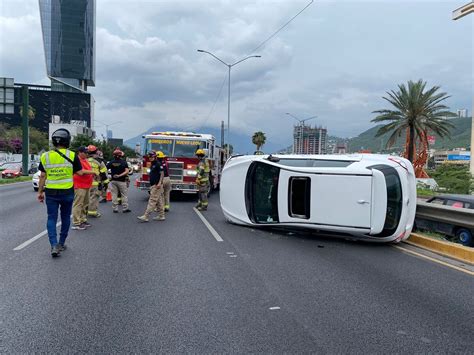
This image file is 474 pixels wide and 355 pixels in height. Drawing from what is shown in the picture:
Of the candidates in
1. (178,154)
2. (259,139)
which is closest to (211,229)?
(178,154)

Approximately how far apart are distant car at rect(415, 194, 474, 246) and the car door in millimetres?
2341

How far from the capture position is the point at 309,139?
48312 mm

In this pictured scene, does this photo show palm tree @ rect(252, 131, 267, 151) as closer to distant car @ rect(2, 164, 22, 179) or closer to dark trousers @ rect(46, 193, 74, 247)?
distant car @ rect(2, 164, 22, 179)

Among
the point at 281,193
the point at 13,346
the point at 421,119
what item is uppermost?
the point at 421,119

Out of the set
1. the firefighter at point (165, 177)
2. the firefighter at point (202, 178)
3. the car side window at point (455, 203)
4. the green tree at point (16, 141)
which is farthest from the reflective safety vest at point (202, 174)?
the green tree at point (16, 141)

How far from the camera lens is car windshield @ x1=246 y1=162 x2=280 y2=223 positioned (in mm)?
8781

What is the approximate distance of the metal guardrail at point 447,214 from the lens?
779 centimetres

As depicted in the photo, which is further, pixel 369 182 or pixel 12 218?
pixel 12 218

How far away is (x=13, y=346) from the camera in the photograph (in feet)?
11.0

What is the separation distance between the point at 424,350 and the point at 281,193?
17.2ft

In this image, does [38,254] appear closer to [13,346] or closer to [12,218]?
[13,346]

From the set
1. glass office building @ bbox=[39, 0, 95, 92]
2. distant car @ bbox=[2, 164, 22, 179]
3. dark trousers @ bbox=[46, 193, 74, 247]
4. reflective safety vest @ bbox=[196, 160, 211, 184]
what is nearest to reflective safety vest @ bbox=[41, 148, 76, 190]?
dark trousers @ bbox=[46, 193, 74, 247]

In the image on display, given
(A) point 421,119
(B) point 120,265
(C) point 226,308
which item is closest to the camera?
(C) point 226,308

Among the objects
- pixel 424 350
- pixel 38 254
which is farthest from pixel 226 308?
pixel 38 254
